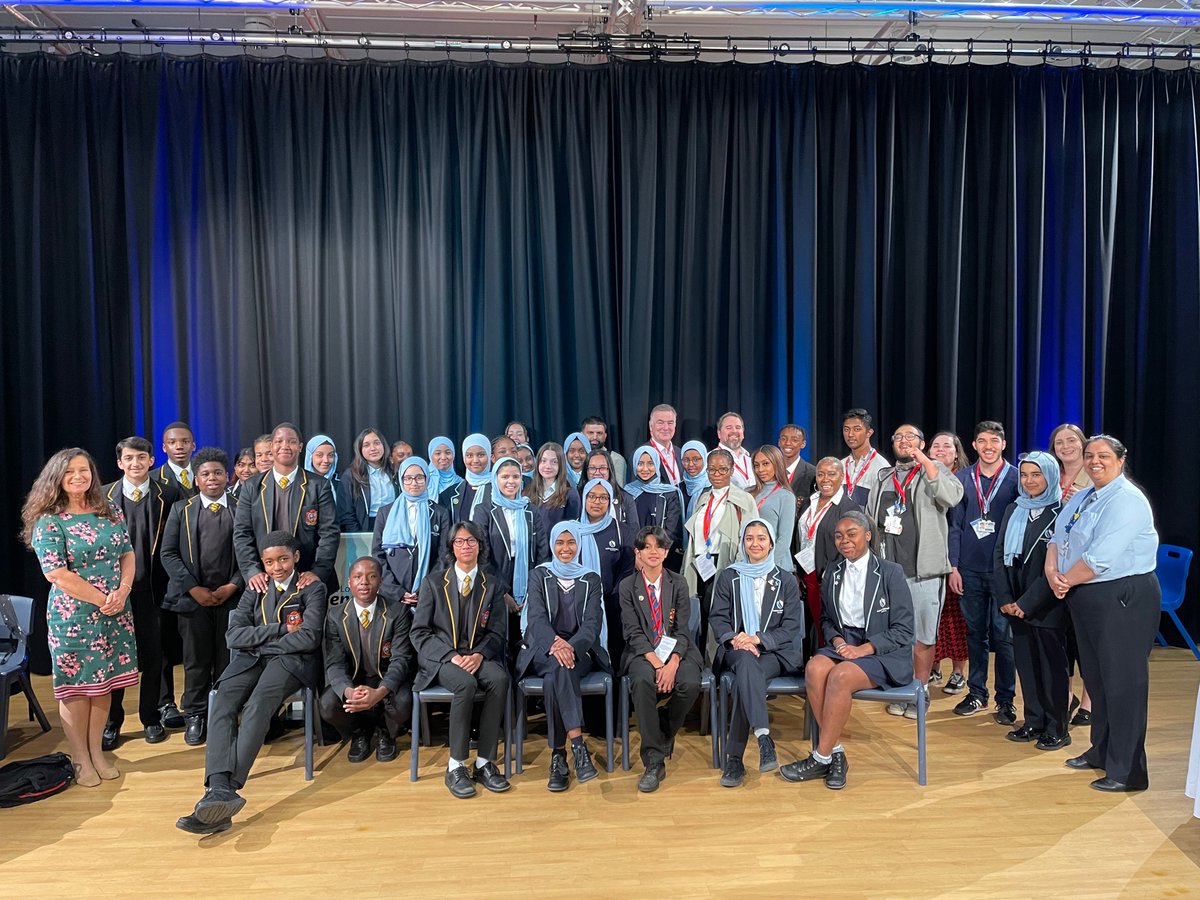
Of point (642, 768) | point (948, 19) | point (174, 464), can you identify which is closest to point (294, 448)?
point (174, 464)

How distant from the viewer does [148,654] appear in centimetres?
440

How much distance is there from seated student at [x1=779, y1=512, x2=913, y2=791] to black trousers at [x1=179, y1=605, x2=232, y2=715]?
2867 mm

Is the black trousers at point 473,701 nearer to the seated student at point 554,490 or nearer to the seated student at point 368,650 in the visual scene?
the seated student at point 368,650

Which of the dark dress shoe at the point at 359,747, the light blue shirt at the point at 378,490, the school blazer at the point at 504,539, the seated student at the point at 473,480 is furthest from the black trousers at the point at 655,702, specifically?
the light blue shirt at the point at 378,490

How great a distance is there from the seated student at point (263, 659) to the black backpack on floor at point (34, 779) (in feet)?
1.95

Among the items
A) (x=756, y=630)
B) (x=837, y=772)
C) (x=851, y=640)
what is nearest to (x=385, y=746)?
(x=756, y=630)

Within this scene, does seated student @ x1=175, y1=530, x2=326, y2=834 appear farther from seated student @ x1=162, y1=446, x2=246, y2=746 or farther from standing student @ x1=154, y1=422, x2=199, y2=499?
standing student @ x1=154, y1=422, x2=199, y2=499

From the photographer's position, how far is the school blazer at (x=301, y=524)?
4.34m

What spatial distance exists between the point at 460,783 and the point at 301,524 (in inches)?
62.5

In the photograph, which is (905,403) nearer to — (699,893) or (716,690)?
(716,690)

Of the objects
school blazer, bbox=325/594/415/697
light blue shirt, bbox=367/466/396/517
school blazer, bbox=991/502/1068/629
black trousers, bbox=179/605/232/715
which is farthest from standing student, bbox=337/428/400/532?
school blazer, bbox=991/502/1068/629

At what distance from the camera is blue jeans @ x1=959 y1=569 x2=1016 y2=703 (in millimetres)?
4451

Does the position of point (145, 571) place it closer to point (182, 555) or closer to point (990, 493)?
point (182, 555)

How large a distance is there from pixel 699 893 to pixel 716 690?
116 centimetres
